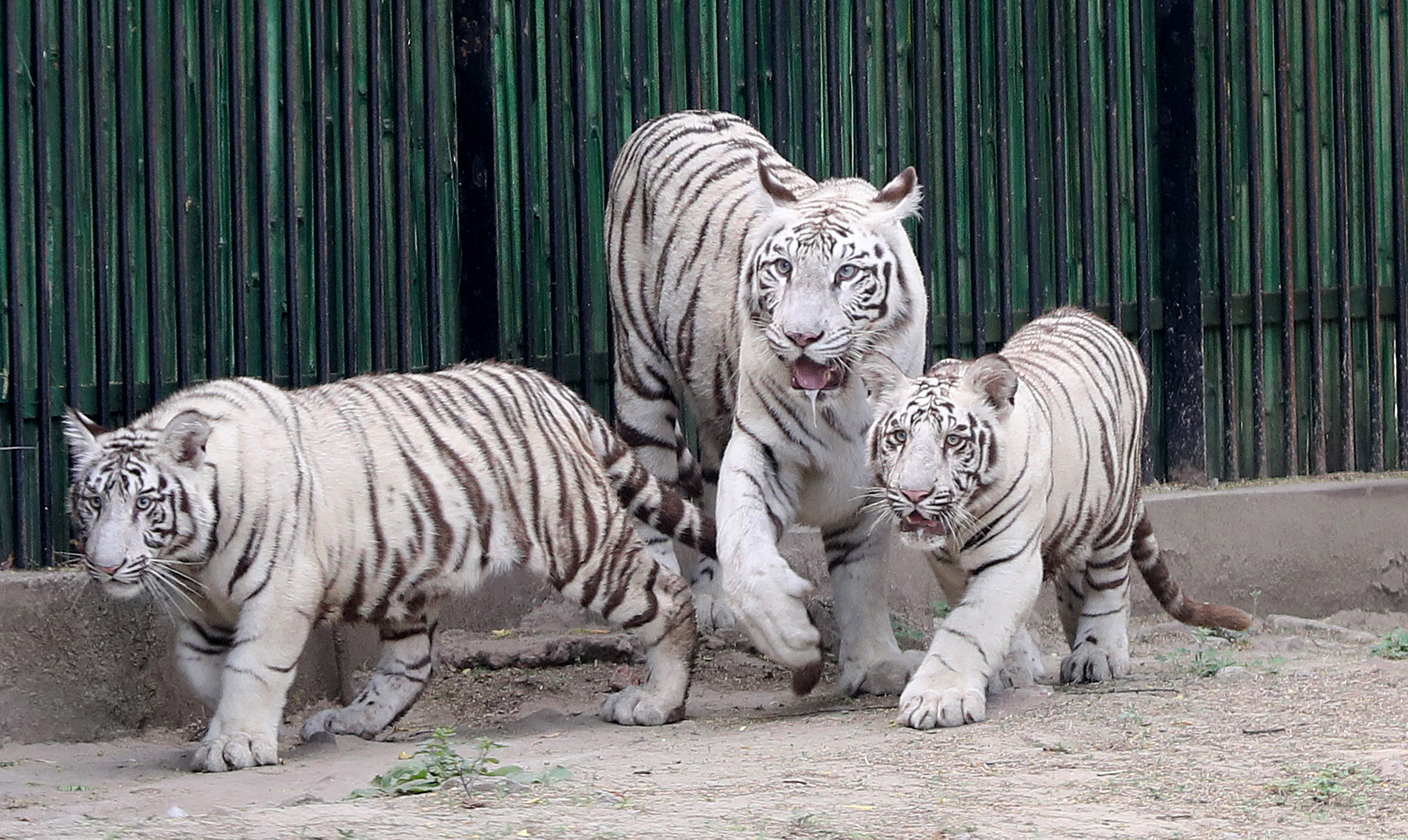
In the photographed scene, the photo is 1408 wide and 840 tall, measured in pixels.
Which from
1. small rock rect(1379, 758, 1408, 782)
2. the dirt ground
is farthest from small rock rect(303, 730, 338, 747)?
small rock rect(1379, 758, 1408, 782)

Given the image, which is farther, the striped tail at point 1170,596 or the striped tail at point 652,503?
the striped tail at point 1170,596

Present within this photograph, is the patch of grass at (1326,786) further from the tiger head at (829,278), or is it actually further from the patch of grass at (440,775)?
the tiger head at (829,278)

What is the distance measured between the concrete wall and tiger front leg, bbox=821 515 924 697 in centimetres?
76

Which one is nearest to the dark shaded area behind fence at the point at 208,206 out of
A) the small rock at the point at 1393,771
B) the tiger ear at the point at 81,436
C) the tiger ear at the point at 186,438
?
the tiger ear at the point at 81,436

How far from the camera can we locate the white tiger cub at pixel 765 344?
479 cm

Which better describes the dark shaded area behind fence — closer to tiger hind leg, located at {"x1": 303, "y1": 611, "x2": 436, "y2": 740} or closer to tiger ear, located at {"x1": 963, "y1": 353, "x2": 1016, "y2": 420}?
tiger hind leg, located at {"x1": 303, "y1": 611, "x2": 436, "y2": 740}

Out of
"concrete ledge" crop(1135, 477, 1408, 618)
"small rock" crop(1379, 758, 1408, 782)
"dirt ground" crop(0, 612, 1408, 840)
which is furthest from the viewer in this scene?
"concrete ledge" crop(1135, 477, 1408, 618)

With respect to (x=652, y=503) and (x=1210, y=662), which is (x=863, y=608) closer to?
(x=652, y=503)

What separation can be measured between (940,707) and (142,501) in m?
1.87

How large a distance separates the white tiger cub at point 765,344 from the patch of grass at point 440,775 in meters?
0.99

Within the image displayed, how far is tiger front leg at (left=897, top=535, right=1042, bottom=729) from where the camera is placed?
14.4 feet

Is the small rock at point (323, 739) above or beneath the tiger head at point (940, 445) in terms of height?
beneath

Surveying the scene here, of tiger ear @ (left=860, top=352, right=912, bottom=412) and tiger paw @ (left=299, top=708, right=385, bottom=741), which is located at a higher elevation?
tiger ear @ (left=860, top=352, right=912, bottom=412)

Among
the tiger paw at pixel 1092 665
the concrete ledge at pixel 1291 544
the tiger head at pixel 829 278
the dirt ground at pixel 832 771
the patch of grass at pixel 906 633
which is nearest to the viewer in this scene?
the dirt ground at pixel 832 771
